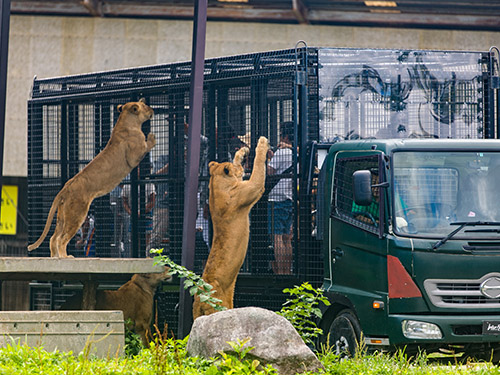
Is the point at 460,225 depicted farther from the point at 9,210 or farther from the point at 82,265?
the point at 9,210

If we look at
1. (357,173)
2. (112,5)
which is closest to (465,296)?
(357,173)

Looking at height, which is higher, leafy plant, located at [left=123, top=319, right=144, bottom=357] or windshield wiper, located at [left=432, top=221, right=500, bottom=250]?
windshield wiper, located at [left=432, top=221, right=500, bottom=250]

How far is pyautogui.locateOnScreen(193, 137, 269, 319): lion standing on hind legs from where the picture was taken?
1091cm

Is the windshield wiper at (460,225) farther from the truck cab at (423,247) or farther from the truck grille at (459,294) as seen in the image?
the truck grille at (459,294)

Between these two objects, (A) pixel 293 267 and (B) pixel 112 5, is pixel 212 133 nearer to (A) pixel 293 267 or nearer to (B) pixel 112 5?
(A) pixel 293 267

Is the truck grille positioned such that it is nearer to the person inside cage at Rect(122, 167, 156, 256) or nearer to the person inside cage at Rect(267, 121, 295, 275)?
the person inside cage at Rect(267, 121, 295, 275)

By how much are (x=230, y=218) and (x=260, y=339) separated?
3.63 m

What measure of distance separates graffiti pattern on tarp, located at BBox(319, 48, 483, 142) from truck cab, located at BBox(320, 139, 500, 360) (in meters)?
1.33

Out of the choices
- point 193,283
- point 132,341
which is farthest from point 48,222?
point 193,283

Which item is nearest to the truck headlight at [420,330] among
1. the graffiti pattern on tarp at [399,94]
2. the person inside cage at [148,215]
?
the graffiti pattern on tarp at [399,94]

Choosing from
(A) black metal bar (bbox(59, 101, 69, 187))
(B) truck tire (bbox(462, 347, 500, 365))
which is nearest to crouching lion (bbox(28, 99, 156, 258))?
(A) black metal bar (bbox(59, 101, 69, 187))

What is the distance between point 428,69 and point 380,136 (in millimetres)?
1032

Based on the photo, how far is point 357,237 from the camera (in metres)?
9.17

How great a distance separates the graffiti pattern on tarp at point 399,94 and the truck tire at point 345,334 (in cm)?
218
